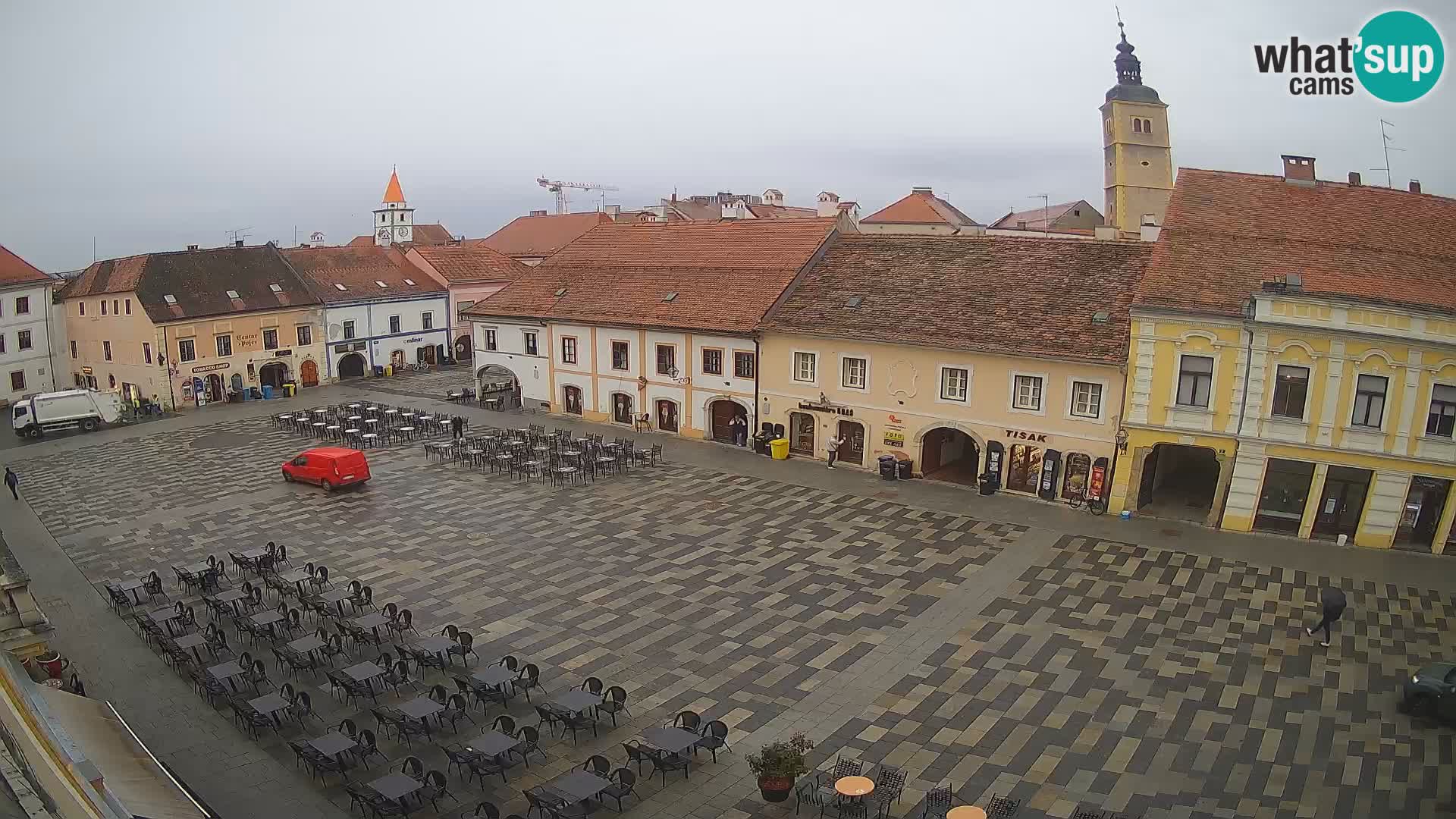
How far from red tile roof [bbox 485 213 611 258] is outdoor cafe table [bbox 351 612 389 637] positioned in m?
61.9

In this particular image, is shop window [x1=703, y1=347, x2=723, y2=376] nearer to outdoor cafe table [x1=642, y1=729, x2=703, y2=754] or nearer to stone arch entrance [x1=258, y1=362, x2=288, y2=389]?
outdoor cafe table [x1=642, y1=729, x2=703, y2=754]

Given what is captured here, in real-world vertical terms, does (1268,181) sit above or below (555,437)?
above

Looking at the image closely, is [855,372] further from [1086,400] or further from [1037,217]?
[1037,217]

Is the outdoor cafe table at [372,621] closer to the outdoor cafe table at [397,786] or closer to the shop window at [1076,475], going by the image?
the outdoor cafe table at [397,786]

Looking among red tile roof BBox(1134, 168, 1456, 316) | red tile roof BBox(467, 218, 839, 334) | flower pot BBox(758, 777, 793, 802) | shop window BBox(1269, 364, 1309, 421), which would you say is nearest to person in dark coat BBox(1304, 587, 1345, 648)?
shop window BBox(1269, 364, 1309, 421)

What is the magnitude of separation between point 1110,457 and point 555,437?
20.5 m

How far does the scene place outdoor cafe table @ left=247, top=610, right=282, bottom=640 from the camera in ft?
65.7

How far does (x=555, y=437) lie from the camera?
37812mm

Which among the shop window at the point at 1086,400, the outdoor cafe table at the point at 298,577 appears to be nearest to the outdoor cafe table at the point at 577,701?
the outdoor cafe table at the point at 298,577

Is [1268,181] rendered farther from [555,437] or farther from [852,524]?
[555,437]

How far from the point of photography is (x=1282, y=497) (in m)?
26.4

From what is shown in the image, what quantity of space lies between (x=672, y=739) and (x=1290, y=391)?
19.8 meters

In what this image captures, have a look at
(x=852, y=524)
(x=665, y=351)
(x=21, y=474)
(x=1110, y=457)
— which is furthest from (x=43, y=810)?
(x=21, y=474)

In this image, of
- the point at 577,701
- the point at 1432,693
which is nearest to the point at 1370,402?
the point at 1432,693
